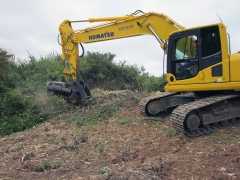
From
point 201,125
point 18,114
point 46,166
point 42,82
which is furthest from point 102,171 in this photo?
point 42,82

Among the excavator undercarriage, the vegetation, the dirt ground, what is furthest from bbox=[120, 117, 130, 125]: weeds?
the excavator undercarriage

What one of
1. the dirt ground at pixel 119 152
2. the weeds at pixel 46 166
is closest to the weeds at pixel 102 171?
the dirt ground at pixel 119 152

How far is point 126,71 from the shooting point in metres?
15.8

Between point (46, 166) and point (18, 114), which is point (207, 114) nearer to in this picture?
point (46, 166)

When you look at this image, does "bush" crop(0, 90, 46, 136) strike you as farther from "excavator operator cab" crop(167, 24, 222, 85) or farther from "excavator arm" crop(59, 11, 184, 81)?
"excavator operator cab" crop(167, 24, 222, 85)

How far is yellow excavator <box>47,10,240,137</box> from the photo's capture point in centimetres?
715

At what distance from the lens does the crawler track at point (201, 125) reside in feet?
22.6

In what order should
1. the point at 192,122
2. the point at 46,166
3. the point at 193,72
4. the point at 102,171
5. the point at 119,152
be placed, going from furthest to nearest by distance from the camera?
the point at 193,72
the point at 192,122
the point at 119,152
the point at 46,166
the point at 102,171

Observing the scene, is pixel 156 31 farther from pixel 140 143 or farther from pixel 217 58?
pixel 140 143

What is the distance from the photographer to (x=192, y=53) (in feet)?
25.1

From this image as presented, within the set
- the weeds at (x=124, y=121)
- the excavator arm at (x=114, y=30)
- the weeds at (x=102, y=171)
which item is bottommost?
the weeds at (x=102, y=171)

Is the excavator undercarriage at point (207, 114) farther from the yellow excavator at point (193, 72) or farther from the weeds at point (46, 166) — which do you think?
the weeds at point (46, 166)

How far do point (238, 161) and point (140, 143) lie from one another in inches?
89.6

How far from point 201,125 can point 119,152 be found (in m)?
2.20
